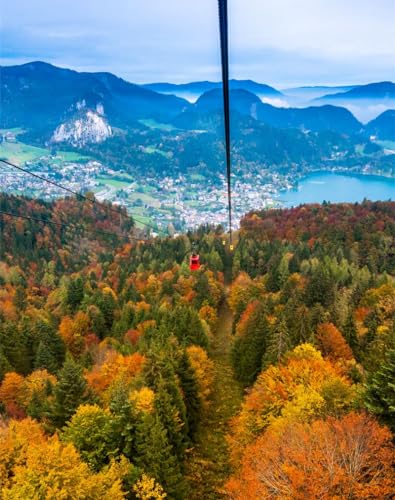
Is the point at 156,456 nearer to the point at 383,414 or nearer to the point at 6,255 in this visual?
the point at 383,414

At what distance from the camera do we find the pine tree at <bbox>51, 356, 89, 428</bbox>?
1091 inches

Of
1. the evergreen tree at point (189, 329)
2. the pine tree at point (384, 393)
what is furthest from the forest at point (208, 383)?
the evergreen tree at point (189, 329)

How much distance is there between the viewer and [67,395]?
27719 mm

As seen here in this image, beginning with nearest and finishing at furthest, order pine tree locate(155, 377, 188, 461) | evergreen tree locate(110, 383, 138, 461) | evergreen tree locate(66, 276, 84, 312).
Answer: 1. evergreen tree locate(110, 383, 138, 461)
2. pine tree locate(155, 377, 188, 461)
3. evergreen tree locate(66, 276, 84, 312)

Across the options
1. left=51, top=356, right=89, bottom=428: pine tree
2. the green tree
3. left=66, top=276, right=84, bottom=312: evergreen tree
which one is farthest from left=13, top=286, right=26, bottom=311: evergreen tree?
the green tree

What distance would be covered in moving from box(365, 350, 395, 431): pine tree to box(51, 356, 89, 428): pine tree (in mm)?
16529

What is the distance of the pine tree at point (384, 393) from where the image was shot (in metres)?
20.0

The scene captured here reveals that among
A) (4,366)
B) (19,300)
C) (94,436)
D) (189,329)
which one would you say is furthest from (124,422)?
(19,300)

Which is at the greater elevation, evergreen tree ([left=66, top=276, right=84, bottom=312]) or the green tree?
the green tree

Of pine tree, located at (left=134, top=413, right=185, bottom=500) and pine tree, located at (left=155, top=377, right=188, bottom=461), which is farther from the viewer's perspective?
pine tree, located at (left=155, top=377, right=188, bottom=461)

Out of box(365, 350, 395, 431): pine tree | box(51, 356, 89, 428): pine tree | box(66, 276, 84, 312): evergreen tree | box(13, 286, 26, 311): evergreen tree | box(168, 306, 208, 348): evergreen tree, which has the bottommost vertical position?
box(13, 286, 26, 311): evergreen tree

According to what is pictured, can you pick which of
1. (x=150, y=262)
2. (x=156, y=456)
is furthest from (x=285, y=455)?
(x=150, y=262)

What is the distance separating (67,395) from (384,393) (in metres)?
17.8

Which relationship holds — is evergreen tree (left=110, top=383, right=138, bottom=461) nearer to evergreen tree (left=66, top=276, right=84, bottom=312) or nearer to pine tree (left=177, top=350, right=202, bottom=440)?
pine tree (left=177, top=350, right=202, bottom=440)
